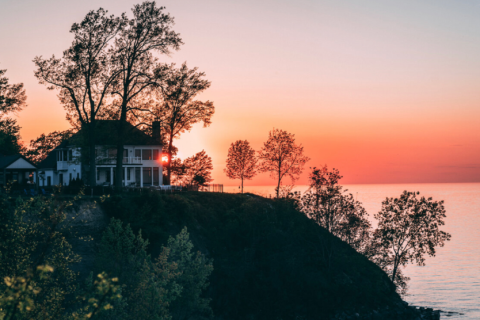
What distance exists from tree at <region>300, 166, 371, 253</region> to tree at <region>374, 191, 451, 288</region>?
310 centimetres

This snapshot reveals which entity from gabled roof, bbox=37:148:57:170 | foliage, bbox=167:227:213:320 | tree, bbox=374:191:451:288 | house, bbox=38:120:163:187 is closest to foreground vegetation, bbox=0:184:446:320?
→ foliage, bbox=167:227:213:320

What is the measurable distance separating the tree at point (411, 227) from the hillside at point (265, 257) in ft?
12.7

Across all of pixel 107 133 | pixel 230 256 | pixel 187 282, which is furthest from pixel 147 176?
pixel 187 282

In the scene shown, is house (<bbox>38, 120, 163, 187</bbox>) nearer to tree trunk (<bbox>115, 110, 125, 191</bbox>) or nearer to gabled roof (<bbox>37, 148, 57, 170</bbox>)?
gabled roof (<bbox>37, 148, 57, 170</bbox>)

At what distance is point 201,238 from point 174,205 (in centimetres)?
505

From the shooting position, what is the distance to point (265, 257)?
162 ft

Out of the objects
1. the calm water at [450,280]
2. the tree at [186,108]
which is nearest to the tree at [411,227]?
the calm water at [450,280]

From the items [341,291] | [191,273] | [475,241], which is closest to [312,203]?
[341,291]

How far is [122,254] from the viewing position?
3081cm

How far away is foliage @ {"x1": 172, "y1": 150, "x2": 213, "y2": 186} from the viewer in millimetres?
77387

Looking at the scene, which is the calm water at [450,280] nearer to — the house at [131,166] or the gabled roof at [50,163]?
the house at [131,166]

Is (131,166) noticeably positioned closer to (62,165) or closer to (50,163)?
(62,165)

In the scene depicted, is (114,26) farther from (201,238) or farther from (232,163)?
(232,163)

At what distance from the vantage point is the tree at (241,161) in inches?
3088
